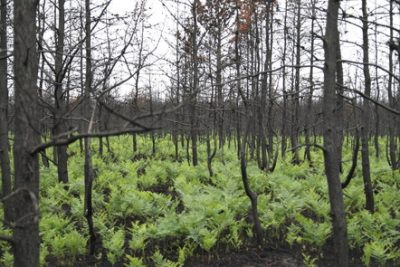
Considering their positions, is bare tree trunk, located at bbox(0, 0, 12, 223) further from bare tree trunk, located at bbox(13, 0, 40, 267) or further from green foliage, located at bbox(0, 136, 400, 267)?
bare tree trunk, located at bbox(13, 0, 40, 267)

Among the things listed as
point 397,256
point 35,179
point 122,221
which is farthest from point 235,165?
point 35,179

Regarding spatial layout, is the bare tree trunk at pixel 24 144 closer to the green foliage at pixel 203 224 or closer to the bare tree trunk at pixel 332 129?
the green foliage at pixel 203 224

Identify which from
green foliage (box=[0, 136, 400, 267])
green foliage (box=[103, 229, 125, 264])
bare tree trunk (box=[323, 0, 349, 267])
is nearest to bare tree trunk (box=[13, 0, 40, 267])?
green foliage (box=[0, 136, 400, 267])

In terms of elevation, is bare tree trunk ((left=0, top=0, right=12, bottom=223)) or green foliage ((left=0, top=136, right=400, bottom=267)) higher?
bare tree trunk ((left=0, top=0, right=12, bottom=223))

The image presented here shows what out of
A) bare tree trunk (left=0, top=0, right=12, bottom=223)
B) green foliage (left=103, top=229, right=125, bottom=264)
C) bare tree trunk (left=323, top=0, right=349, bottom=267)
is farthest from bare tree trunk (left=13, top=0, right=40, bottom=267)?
bare tree trunk (left=0, top=0, right=12, bottom=223)

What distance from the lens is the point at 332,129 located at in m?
4.33

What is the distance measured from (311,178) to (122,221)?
17.4ft

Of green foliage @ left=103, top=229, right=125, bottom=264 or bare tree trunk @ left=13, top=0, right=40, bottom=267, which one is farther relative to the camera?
green foliage @ left=103, top=229, right=125, bottom=264

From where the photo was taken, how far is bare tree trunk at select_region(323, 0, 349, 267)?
4223mm

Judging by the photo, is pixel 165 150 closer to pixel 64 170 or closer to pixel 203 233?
pixel 64 170

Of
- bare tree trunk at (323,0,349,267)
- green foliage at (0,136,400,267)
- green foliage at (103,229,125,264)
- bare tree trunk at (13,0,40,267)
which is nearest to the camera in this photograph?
bare tree trunk at (13,0,40,267)

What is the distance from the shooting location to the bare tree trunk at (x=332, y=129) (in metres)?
4.22

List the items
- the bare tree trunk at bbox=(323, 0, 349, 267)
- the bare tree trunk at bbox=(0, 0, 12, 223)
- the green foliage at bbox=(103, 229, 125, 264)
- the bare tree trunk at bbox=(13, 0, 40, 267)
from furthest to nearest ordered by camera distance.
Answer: the bare tree trunk at bbox=(0, 0, 12, 223) → the green foliage at bbox=(103, 229, 125, 264) → the bare tree trunk at bbox=(323, 0, 349, 267) → the bare tree trunk at bbox=(13, 0, 40, 267)

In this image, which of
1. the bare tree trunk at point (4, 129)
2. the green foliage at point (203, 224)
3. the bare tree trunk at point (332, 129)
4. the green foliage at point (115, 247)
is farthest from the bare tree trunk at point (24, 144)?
the bare tree trunk at point (4, 129)
